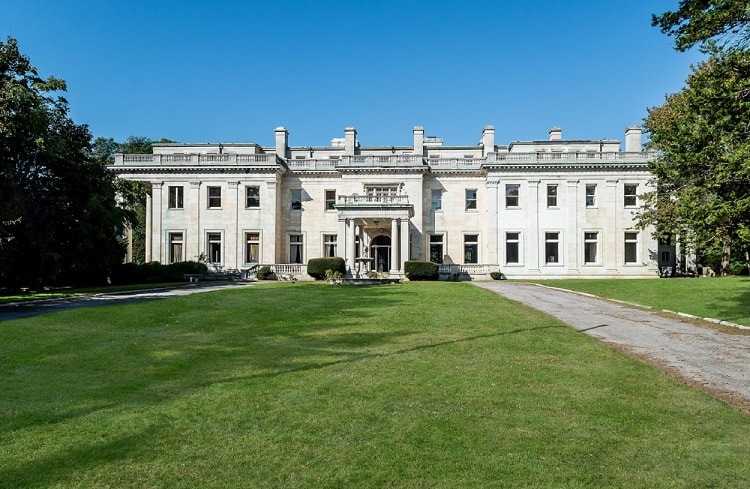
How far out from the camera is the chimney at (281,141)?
48.0 metres

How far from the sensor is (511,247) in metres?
43.5

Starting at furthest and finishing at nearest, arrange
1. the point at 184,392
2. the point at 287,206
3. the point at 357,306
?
1. the point at 287,206
2. the point at 357,306
3. the point at 184,392

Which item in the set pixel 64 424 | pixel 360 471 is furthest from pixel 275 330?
pixel 360 471

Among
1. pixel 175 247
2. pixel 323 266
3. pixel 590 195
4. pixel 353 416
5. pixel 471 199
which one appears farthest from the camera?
pixel 471 199

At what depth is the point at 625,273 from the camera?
42.2m

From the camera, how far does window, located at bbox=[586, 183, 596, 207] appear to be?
141 ft

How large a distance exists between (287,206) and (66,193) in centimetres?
2110

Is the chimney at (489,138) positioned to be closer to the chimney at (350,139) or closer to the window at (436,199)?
the window at (436,199)

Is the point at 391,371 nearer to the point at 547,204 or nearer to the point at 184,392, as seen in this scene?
the point at 184,392

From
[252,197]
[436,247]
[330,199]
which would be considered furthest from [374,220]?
[252,197]

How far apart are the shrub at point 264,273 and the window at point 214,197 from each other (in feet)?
26.6

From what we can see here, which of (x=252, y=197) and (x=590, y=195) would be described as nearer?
(x=590, y=195)

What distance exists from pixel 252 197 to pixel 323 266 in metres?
10.5

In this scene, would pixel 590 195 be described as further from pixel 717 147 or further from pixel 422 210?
pixel 717 147
